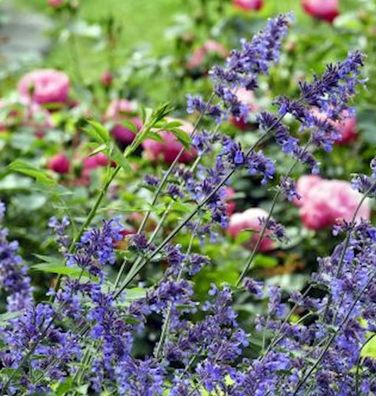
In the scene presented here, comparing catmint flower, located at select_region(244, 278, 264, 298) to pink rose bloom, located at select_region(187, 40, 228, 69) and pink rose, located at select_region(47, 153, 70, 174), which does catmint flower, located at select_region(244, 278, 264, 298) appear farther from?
pink rose bloom, located at select_region(187, 40, 228, 69)

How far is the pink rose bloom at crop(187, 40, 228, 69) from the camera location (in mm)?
3977

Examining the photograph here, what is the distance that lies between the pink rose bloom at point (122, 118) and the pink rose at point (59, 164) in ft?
0.64

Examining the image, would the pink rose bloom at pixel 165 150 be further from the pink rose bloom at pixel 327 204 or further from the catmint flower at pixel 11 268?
the catmint flower at pixel 11 268

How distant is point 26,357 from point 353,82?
0.56m

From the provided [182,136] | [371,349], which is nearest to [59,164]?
[371,349]

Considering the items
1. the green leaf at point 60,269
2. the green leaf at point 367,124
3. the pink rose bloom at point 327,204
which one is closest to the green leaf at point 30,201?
the pink rose bloom at point 327,204

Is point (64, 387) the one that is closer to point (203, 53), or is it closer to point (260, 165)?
Result: point (260, 165)

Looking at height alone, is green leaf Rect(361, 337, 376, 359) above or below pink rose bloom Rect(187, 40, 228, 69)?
below

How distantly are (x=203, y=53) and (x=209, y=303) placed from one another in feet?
7.81

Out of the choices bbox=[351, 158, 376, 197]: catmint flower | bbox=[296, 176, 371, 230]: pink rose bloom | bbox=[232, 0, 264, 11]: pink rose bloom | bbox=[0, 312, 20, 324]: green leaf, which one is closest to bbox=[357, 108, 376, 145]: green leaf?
bbox=[296, 176, 371, 230]: pink rose bloom

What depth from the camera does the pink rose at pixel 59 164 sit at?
10.7 feet

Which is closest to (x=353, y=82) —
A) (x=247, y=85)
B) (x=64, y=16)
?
(x=247, y=85)

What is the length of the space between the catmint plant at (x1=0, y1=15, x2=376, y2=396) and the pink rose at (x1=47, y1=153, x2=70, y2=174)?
4.79 feet

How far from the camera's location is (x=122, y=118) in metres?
3.56
